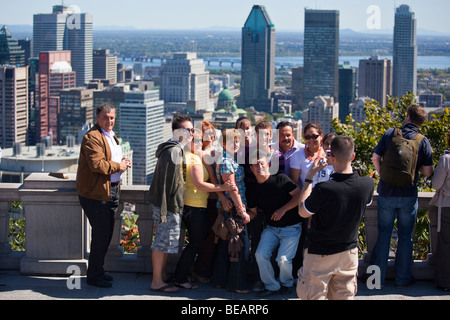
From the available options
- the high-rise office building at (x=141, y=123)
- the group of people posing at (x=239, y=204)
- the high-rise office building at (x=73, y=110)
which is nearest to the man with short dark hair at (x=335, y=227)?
the group of people posing at (x=239, y=204)

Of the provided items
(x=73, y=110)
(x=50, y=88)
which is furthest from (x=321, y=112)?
(x=50, y=88)

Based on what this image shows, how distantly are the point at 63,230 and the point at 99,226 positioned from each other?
17.2 inches

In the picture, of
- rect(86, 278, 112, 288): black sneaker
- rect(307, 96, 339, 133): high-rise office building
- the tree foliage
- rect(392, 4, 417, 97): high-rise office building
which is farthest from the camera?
rect(392, 4, 417, 97): high-rise office building

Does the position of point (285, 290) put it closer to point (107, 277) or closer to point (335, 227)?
point (335, 227)

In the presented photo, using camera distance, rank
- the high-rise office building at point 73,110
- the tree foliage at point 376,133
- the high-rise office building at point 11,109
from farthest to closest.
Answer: the high-rise office building at point 73,110
the high-rise office building at point 11,109
the tree foliage at point 376,133

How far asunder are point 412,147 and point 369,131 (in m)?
6.52

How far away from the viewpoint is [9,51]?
171 metres

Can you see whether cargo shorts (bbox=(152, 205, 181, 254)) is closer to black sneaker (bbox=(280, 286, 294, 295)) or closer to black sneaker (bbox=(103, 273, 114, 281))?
black sneaker (bbox=(103, 273, 114, 281))

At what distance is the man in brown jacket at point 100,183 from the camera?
582 centimetres

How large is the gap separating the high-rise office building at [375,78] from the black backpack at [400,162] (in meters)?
181

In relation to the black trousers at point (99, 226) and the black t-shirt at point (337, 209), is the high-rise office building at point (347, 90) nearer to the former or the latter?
the black trousers at point (99, 226)

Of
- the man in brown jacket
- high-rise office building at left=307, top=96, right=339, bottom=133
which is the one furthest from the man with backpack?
high-rise office building at left=307, top=96, right=339, bottom=133

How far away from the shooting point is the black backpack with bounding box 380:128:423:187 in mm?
5887

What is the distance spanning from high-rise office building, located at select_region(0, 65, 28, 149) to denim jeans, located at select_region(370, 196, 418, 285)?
461 feet
